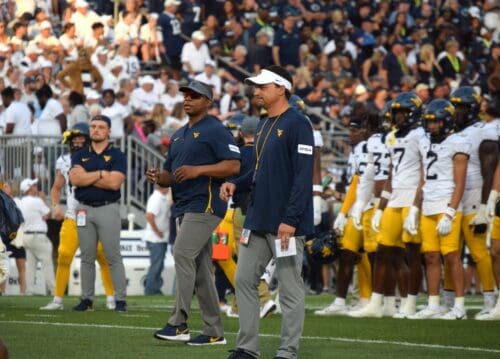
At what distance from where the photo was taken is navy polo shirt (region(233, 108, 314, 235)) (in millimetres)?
9797

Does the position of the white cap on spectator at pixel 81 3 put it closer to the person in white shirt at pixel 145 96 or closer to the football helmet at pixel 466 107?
the person in white shirt at pixel 145 96

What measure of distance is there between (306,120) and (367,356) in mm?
1857

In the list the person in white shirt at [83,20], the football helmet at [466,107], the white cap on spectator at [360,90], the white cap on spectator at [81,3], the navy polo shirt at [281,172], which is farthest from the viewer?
the white cap on spectator at [81,3]

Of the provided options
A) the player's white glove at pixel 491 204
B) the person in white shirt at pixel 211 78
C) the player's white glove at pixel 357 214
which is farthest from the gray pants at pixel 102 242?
the person in white shirt at pixel 211 78

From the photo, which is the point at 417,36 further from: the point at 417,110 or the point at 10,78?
the point at 417,110

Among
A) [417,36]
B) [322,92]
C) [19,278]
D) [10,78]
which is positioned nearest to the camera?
[19,278]

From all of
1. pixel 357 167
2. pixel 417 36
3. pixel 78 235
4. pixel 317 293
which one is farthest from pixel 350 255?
pixel 417 36

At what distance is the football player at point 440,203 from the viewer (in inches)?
559

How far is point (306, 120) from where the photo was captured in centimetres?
997

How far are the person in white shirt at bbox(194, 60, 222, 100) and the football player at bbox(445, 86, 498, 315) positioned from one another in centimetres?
1263

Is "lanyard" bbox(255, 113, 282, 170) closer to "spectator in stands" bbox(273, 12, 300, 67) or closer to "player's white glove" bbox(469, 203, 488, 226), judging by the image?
"player's white glove" bbox(469, 203, 488, 226)

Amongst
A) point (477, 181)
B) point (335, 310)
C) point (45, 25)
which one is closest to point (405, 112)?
point (477, 181)

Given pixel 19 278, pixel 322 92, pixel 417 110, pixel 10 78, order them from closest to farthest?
pixel 417 110 < pixel 19 278 < pixel 10 78 < pixel 322 92

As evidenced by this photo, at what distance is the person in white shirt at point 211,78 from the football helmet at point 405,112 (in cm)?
1231
